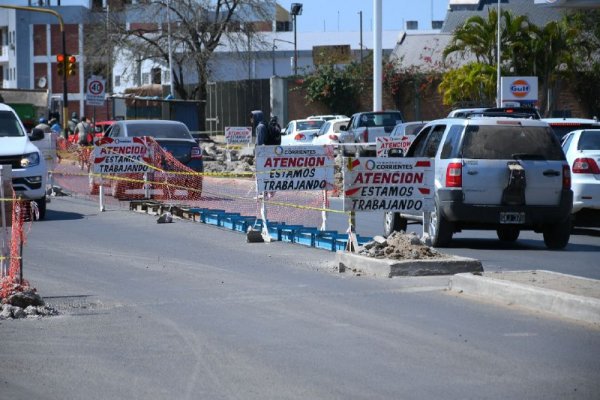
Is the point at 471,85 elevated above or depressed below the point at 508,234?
above

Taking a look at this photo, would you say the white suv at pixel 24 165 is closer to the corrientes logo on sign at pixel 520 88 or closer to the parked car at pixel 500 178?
the parked car at pixel 500 178

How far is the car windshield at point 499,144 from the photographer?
15625 mm

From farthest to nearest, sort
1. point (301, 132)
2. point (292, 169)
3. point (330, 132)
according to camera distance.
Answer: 1. point (301, 132)
2. point (330, 132)
3. point (292, 169)

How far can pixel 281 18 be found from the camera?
123438 mm

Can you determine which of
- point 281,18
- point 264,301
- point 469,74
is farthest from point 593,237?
point 281,18

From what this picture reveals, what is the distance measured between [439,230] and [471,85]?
39.9 meters

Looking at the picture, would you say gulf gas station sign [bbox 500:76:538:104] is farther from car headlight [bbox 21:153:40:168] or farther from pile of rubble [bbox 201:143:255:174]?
car headlight [bbox 21:153:40:168]

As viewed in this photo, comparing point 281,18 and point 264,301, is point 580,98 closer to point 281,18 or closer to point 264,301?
point 264,301

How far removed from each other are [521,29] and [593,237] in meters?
38.2

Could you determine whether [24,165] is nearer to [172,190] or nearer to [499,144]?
[172,190]

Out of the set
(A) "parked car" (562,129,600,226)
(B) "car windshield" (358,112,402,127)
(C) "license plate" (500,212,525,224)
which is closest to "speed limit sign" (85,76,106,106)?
(B) "car windshield" (358,112,402,127)

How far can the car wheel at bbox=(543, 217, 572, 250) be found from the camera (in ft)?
52.5

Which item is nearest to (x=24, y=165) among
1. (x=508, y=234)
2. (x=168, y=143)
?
(x=168, y=143)

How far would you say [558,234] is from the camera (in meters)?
16.1
